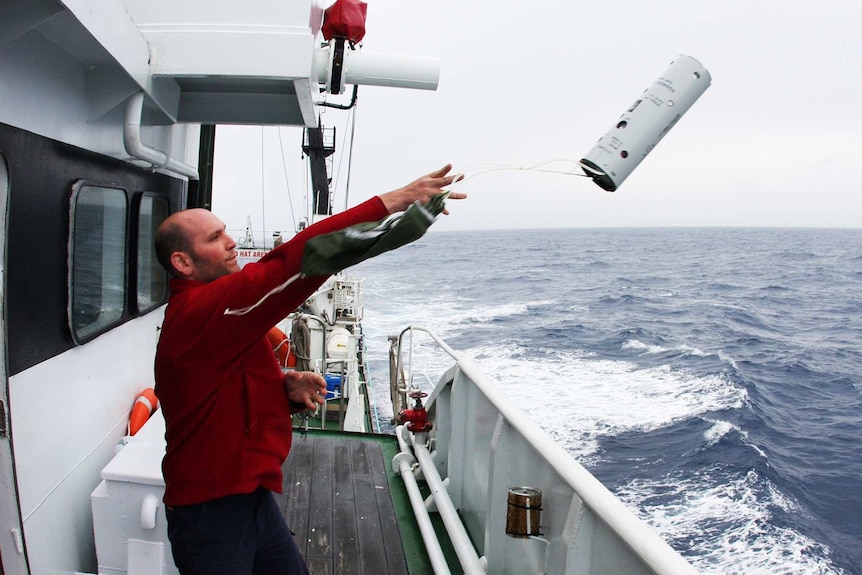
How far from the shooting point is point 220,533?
1800mm

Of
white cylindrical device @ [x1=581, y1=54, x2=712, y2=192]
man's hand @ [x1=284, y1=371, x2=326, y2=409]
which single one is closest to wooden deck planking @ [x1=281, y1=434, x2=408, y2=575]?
man's hand @ [x1=284, y1=371, x2=326, y2=409]

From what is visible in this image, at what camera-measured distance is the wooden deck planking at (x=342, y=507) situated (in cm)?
330

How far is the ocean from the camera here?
8.83 metres

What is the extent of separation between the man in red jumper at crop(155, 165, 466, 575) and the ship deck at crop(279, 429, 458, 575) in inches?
57.9

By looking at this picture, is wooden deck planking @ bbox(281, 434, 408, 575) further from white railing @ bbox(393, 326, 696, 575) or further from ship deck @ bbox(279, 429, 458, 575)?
white railing @ bbox(393, 326, 696, 575)

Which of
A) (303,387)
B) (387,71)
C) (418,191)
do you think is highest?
(387,71)

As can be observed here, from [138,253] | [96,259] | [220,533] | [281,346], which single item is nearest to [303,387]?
[220,533]

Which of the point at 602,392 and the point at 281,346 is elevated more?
the point at 281,346

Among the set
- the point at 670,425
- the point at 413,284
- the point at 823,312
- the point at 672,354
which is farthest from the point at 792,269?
the point at 670,425

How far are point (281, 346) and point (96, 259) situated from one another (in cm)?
217

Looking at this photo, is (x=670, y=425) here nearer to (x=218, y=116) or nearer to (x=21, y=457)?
(x=218, y=116)

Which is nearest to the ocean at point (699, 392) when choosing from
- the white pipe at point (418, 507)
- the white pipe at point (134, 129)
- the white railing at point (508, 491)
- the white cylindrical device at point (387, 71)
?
the white pipe at point (418, 507)

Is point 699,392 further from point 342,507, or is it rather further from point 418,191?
point 418,191

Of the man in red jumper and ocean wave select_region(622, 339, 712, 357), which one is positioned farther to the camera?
ocean wave select_region(622, 339, 712, 357)
